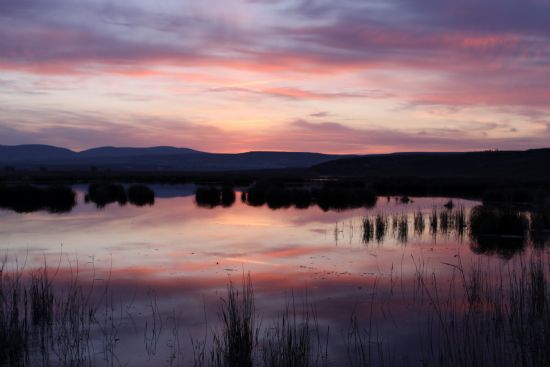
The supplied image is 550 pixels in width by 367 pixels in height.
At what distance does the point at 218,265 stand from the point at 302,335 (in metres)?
7.04

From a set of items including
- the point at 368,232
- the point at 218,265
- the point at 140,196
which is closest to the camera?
the point at 218,265

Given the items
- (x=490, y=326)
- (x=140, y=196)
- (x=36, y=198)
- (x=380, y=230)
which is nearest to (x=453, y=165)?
(x=140, y=196)

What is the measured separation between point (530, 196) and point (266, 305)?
89.4 feet

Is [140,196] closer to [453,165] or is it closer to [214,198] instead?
[214,198]

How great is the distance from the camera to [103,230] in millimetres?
21094

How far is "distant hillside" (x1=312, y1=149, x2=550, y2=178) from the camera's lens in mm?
89688

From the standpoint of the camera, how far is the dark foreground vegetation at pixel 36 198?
101 ft

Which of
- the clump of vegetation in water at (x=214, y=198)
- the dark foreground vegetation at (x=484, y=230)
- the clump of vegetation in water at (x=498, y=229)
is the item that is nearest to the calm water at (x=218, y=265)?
the dark foreground vegetation at (x=484, y=230)

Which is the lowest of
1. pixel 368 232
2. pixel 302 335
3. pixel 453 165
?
pixel 302 335

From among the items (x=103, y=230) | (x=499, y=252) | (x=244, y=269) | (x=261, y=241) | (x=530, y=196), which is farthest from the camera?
(x=530, y=196)

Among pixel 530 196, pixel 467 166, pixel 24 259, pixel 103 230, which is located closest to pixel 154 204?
pixel 103 230

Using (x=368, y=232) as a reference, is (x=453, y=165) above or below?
above

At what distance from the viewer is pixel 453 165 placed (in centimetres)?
10412

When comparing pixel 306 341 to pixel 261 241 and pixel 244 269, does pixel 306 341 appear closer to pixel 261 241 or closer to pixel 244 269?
pixel 244 269
